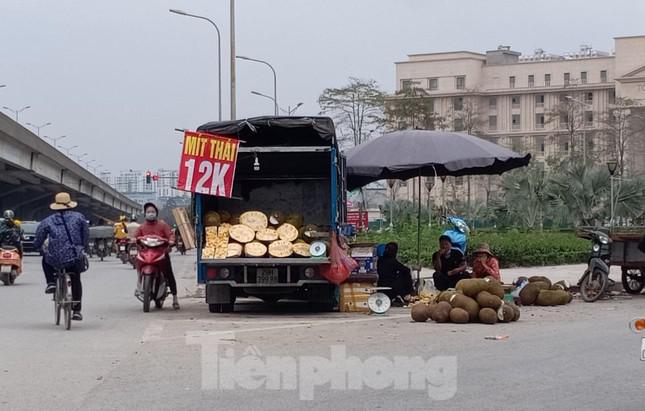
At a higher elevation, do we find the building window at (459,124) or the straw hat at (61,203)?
the building window at (459,124)

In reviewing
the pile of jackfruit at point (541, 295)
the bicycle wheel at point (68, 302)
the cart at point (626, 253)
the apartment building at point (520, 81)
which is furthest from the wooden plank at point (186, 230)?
the apartment building at point (520, 81)

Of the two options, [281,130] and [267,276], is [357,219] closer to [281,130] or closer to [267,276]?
[281,130]

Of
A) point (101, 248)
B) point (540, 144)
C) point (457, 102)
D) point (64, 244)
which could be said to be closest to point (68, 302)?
point (64, 244)

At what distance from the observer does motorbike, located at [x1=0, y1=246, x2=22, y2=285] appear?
2403 cm

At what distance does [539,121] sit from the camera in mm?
107438

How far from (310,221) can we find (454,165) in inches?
98.3

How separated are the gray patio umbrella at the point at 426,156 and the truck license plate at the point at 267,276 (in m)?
2.94

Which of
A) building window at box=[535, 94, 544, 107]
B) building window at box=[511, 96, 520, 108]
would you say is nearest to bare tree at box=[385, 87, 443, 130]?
building window at box=[535, 94, 544, 107]

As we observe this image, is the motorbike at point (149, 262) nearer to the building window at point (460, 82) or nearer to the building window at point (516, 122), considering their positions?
the building window at point (460, 82)

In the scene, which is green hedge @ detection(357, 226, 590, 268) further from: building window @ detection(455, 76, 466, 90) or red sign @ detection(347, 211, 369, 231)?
building window @ detection(455, 76, 466, 90)

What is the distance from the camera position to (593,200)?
130 ft

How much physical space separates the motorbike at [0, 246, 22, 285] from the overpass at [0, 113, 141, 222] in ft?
67.8

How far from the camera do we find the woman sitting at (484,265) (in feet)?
55.3

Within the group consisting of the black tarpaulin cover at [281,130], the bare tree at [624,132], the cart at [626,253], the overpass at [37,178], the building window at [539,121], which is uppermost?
the building window at [539,121]
